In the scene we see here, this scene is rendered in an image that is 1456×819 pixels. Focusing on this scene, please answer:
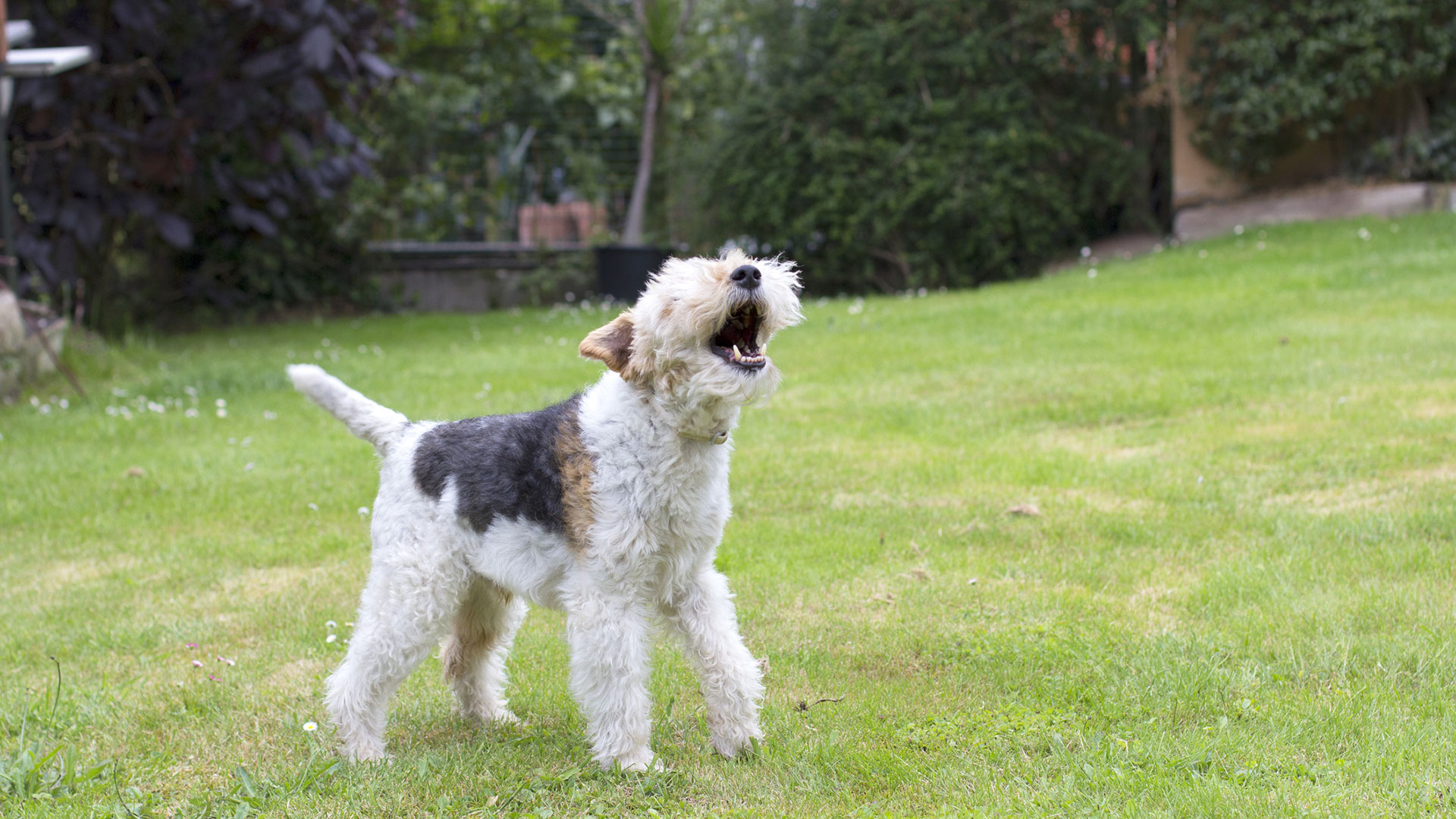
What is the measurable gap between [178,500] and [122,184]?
6.46 meters

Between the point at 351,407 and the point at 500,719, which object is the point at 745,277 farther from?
the point at 500,719

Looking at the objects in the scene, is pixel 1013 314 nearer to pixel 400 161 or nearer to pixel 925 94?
pixel 925 94

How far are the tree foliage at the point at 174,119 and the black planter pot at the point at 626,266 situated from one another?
3175mm

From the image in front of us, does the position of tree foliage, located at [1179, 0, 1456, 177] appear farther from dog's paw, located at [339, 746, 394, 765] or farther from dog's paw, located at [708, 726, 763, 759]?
dog's paw, located at [339, 746, 394, 765]

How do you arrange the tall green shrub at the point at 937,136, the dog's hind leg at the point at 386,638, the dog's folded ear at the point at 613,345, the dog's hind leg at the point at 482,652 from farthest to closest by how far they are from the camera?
the tall green shrub at the point at 937,136 → the dog's hind leg at the point at 482,652 → the dog's hind leg at the point at 386,638 → the dog's folded ear at the point at 613,345

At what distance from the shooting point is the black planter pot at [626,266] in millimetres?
14516

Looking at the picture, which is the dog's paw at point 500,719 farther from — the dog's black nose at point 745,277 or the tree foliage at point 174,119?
the tree foliage at point 174,119

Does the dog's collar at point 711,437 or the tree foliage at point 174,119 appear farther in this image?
the tree foliage at point 174,119

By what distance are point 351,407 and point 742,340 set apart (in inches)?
45.1

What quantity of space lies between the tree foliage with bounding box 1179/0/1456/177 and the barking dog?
35.8 feet

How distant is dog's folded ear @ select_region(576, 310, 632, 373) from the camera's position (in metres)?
3.12

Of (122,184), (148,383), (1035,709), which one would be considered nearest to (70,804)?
(1035,709)

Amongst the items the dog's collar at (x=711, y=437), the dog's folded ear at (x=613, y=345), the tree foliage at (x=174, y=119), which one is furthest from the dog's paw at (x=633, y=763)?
the tree foliage at (x=174, y=119)

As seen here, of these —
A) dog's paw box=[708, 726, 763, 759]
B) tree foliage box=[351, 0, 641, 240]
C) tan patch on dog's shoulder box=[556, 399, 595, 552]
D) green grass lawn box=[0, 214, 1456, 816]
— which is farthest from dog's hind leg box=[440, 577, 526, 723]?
tree foliage box=[351, 0, 641, 240]
